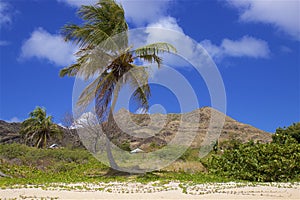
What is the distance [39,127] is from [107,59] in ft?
87.8

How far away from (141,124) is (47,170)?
6.08 metres

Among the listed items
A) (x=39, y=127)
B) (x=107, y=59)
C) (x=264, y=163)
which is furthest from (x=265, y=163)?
(x=39, y=127)

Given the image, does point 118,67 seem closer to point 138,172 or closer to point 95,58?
point 95,58

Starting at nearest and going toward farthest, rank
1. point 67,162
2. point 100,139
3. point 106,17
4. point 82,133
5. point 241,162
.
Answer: point 241,162, point 106,17, point 67,162, point 100,139, point 82,133

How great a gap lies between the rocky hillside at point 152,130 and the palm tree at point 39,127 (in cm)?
248

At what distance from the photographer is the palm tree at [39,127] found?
1620 inches

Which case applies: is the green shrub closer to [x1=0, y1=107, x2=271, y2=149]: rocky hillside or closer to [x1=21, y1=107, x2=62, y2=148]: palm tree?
[x1=0, y1=107, x2=271, y2=149]: rocky hillside

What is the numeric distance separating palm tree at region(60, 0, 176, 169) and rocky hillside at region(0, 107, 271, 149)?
1.55m

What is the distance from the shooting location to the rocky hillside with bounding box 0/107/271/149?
68.5ft

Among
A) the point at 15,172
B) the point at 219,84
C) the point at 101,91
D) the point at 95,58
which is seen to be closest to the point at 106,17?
the point at 95,58

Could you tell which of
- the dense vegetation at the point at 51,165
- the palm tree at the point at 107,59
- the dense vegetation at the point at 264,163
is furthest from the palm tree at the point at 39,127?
the dense vegetation at the point at 264,163

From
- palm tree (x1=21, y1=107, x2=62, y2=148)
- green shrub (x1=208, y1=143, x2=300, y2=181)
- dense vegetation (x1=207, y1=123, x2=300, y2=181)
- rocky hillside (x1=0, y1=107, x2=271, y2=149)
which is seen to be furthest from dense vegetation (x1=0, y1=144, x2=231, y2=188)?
palm tree (x1=21, y1=107, x2=62, y2=148)

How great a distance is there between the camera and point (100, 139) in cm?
2786

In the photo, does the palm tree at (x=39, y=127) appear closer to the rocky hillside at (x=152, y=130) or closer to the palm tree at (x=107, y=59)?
the rocky hillside at (x=152, y=130)
